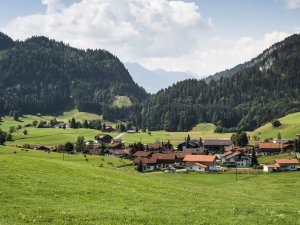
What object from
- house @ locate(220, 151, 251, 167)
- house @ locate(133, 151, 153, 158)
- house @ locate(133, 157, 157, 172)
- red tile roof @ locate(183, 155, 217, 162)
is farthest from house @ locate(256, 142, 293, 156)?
house @ locate(133, 157, 157, 172)

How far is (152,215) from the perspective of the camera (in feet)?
99.6

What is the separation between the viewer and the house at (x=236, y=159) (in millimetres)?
154613

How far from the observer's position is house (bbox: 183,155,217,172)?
452ft

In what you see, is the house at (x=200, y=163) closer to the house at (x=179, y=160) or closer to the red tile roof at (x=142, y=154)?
the house at (x=179, y=160)

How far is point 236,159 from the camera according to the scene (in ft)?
522

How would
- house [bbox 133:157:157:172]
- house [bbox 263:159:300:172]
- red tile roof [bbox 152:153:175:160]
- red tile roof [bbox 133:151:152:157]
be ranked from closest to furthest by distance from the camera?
1. house [bbox 263:159:300:172]
2. house [bbox 133:157:157:172]
3. red tile roof [bbox 152:153:175:160]
4. red tile roof [bbox 133:151:152:157]

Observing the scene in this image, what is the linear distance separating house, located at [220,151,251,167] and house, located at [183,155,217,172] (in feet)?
45.5

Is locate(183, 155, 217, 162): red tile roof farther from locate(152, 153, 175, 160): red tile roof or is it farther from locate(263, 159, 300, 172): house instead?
locate(263, 159, 300, 172): house

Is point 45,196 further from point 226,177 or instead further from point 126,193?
point 226,177

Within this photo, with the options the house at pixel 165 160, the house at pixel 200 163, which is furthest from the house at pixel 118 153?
the house at pixel 200 163

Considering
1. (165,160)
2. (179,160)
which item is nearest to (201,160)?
(179,160)

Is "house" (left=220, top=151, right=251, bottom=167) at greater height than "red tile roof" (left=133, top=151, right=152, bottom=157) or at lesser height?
lesser

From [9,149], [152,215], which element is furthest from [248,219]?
[9,149]

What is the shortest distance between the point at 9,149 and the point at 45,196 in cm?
10029
